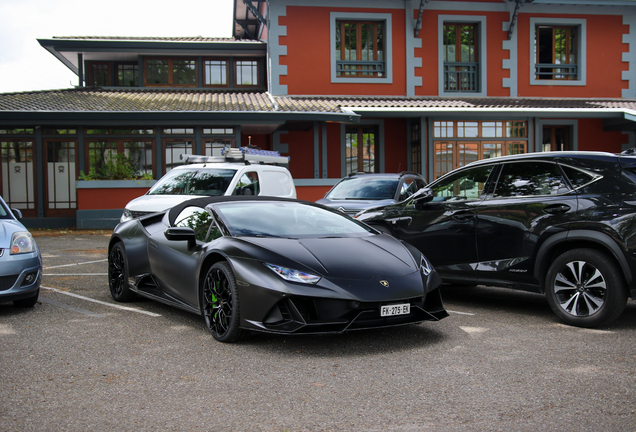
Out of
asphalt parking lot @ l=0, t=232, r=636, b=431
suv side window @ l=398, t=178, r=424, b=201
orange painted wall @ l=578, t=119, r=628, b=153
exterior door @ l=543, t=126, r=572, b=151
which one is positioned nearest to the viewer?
asphalt parking lot @ l=0, t=232, r=636, b=431

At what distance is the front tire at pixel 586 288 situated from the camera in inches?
215

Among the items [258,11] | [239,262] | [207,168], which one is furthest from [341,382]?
[258,11]

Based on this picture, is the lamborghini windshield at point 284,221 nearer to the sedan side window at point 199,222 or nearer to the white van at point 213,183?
the sedan side window at point 199,222

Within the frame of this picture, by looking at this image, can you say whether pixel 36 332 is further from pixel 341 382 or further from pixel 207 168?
pixel 207 168

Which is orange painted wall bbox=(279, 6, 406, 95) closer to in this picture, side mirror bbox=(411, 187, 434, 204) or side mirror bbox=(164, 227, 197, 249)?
side mirror bbox=(411, 187, 434, 204)

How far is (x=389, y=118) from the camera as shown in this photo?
2080cm

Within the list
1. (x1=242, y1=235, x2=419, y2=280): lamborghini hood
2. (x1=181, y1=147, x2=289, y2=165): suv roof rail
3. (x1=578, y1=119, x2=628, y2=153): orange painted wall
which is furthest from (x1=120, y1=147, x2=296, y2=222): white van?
(x1=578, y1=119, x2=628, y2=153): orange painted wall

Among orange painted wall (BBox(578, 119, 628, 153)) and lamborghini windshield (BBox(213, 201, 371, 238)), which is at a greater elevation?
orange painted wall (BBox(578, 119, 628, 153))

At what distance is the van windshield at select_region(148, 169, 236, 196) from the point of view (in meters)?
10.1

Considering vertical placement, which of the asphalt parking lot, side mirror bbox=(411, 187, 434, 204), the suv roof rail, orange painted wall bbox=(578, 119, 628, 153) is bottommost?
the asphalt parking lot

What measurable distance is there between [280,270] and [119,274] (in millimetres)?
2972

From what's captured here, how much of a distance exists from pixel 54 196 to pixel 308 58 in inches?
357

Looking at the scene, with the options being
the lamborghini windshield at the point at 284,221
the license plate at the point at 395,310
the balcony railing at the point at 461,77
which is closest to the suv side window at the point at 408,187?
the lamborghini windshield at the point at 284,221

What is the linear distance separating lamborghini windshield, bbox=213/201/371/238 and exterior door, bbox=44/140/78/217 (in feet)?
45.5
